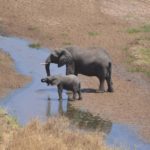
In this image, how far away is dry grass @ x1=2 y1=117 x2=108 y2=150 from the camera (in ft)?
54.2

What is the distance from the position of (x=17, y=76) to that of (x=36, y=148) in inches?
402

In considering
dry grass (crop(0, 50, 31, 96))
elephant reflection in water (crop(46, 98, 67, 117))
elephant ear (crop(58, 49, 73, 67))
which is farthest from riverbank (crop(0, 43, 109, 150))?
elephant ear (crop(58, 49, 73, 67))

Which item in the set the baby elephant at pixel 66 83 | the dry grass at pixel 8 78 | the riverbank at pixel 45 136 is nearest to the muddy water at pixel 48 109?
the dry grass at pixel 8 78

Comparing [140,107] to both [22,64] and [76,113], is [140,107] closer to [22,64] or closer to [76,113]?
[76,113]

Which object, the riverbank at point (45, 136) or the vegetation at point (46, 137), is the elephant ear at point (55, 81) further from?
the vegetation at point (46, 137)

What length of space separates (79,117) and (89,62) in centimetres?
444

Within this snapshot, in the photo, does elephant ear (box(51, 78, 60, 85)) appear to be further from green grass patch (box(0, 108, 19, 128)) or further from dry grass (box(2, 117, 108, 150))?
dry grass (box(2, 117, 108, 150))

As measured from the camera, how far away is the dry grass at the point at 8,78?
24625mm

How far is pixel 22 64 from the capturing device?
95.2ft

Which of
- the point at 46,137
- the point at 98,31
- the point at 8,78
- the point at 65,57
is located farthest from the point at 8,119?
the point at 98,31

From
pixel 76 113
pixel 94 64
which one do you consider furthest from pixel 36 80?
pixel 76 113

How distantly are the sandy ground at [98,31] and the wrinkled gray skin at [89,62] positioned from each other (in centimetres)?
64

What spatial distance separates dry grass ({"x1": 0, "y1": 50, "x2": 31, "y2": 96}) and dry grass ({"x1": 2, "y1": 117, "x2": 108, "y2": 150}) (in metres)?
5.31

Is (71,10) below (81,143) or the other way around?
the other way around
